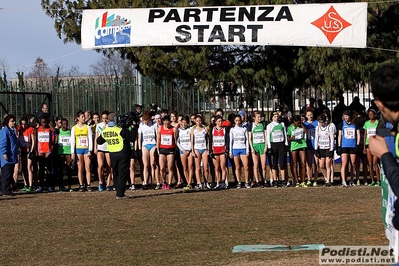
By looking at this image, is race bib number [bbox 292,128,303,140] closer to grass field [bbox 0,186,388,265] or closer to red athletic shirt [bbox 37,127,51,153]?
grass field [bbox 0,186,388,265]

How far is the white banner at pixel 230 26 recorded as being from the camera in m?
22.6

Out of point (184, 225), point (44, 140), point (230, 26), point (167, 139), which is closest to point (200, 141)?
point (167, 139)

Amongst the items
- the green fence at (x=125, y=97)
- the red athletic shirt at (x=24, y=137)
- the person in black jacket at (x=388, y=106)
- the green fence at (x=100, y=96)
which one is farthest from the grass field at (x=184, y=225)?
the green fence at (x=100, y=96)

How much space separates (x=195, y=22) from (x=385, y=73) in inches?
755

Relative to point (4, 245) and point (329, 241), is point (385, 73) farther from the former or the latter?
point (4, 245)

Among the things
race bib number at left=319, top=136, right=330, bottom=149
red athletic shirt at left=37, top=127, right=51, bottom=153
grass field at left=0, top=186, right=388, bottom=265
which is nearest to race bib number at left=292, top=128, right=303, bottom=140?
race bib number at left=319, top=136, right=330, bottom=149

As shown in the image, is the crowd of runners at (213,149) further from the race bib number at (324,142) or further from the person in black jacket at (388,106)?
the person in black jacket at (388,106)

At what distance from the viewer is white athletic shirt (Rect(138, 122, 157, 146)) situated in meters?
21.0

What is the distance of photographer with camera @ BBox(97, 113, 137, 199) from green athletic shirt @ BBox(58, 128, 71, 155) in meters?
3.12

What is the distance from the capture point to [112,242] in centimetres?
1250

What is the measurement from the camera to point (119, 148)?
18.4 meters

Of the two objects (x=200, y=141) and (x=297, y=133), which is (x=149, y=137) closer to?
(x=200, y=141)

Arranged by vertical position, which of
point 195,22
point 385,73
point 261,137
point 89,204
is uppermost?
point 195,22

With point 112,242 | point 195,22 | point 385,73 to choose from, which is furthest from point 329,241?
point 195,22
